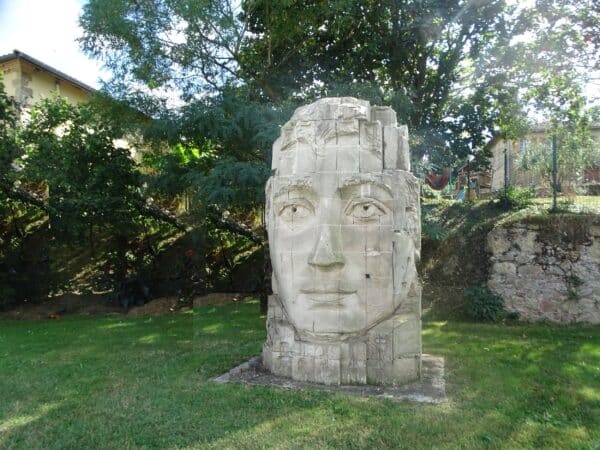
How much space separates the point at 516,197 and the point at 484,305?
9.86ft

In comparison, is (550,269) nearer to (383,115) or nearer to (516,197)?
(516,197)

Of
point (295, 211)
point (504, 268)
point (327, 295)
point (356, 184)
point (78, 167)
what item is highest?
point (78, 167)

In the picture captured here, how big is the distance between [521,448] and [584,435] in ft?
2.29

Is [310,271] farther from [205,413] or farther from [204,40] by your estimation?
[204,40]

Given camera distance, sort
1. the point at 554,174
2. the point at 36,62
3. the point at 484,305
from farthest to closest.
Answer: the point at 36,62
the point at 554,174
the point at 484,305

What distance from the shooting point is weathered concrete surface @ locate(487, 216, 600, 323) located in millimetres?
9711

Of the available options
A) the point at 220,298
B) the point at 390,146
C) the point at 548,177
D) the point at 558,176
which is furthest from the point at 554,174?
the point at 220,298

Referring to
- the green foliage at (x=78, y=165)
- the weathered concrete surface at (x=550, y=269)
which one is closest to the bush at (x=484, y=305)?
the weathered concrete surface at (x=550, y=269)

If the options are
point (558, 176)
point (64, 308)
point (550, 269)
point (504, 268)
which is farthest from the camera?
point (64, 308)

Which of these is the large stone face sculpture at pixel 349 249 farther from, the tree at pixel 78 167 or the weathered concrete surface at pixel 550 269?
the tree at pixel 78 167

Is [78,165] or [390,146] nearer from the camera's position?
[390,146]

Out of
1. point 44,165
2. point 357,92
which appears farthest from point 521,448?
point 44,165

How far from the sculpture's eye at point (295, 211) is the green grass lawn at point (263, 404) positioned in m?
1.86

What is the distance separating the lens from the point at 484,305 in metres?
10.1
